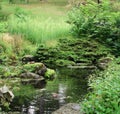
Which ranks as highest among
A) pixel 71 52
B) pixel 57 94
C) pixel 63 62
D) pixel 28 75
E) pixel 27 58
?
pixel 57 94

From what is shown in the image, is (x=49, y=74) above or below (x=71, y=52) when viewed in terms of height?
above

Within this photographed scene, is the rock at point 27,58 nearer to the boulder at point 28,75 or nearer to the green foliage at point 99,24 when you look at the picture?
the boulder at point 28,75

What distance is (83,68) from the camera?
17500 millimetres

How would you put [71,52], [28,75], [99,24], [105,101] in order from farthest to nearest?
[99,24]
[71,52]
[28,75]
[105,101]

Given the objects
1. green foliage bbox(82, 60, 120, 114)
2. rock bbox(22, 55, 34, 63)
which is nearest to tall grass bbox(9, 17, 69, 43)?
rock bbox(22, 55, 34, 63)

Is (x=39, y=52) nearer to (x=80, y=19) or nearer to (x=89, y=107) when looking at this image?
(x=80, y=19)

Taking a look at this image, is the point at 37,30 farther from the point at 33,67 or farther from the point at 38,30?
the point at 33,67

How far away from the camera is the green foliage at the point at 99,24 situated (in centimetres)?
2038

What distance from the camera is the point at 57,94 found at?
41.3 feet

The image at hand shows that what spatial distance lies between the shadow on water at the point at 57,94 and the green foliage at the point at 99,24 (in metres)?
4.48

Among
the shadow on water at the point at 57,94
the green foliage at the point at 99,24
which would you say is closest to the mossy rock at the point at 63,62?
the shadow on water at the point at 57,94

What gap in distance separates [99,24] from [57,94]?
30.1 feet

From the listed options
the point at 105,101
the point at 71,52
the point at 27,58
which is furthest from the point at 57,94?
the point at 71,52

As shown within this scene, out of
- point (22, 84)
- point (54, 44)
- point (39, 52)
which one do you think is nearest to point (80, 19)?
point (54, 44)
